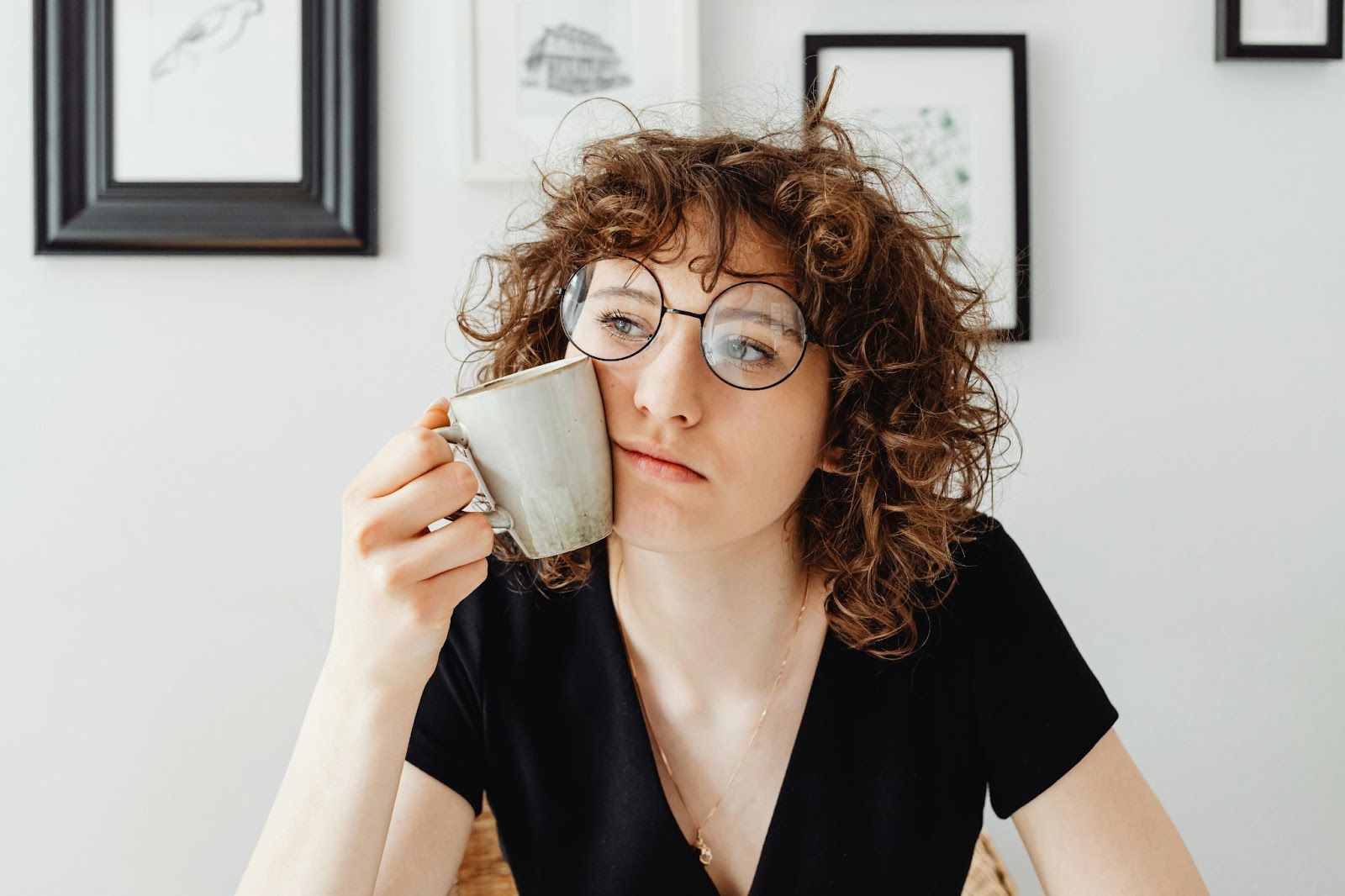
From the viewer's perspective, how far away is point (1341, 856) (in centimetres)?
167

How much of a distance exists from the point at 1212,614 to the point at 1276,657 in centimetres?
13

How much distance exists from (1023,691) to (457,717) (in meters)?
0.60

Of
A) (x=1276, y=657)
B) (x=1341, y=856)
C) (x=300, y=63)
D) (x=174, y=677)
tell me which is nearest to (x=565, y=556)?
(x=174, y=677)

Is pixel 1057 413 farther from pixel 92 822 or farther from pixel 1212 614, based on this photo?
pixel 92 822

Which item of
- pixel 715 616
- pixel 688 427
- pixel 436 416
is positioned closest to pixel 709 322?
pixel 688 427

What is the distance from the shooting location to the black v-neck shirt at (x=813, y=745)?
3.39ft

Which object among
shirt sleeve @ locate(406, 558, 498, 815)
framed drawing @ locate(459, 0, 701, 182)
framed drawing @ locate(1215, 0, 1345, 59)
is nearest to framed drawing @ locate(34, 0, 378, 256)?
framed drawing @ locate(459, 0, 701, 182)

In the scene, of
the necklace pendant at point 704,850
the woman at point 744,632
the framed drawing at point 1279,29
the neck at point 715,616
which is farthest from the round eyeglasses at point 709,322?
the framed drawing at point 1279,29

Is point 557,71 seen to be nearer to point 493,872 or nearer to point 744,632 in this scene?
point 744,632

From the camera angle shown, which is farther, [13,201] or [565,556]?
[13,201]

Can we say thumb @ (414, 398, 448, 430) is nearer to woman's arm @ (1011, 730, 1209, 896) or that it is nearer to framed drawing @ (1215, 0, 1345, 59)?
woman's arm @ (1011, 730, 1209, 896)

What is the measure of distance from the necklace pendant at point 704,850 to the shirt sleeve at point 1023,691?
298 millimetres

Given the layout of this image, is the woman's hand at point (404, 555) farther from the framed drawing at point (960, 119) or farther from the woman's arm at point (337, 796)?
the framed drawing at point (960, 119)

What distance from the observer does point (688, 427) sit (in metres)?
0.86
